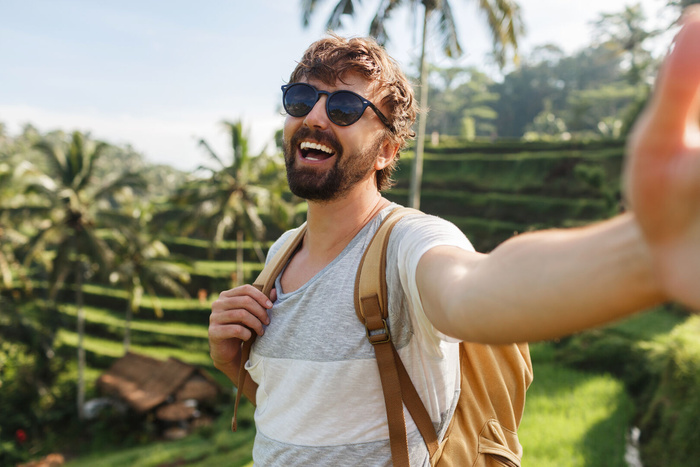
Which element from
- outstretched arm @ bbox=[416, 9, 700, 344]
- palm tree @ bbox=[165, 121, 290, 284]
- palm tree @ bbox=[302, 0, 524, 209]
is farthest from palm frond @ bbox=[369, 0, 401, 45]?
outstretched arm @ bbox=[416, 9, 700, 344]

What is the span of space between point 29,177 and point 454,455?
16.1 m

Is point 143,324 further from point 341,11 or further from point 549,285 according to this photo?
point 549,285

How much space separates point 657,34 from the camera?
16.6 metres

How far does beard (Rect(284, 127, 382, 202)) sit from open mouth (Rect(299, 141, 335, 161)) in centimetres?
1

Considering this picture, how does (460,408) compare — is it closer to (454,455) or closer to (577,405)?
(454,455)

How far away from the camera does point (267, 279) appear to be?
130 cm

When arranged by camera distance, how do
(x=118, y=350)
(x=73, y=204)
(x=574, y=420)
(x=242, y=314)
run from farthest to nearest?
1. (x=118, y=350)
2. (x=73, y=204)
3. (x=574, y=420)
4. (x=242, y=314)

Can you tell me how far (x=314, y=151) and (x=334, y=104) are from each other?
0.40 ft

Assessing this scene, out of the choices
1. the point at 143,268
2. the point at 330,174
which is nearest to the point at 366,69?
the point at 330,174

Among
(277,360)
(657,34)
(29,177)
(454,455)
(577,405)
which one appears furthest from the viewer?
(657,34)

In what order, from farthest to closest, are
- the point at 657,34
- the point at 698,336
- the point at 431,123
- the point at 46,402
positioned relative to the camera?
the point at 431,123 → the point at 657,34 → the point at 46,402 → the point at 698,336

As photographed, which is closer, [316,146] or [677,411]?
[316,146]

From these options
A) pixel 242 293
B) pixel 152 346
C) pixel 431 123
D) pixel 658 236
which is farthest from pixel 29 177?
pixel 431 123

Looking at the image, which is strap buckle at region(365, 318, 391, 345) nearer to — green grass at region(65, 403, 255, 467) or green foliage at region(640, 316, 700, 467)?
green foliage at region(640, 316, 700, 467)
